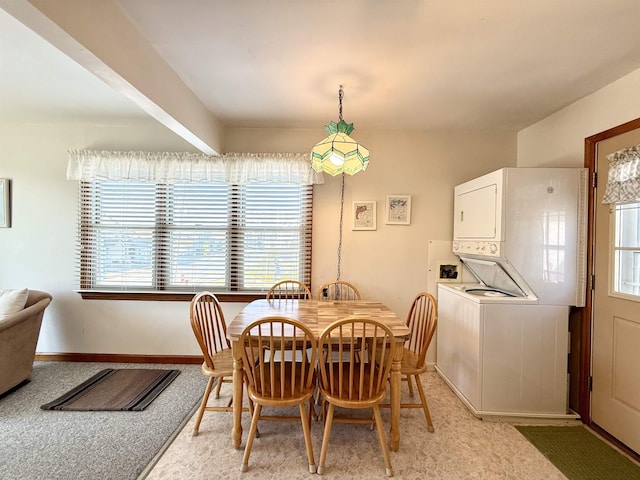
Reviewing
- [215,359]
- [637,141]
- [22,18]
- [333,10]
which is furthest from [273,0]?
[637,141]

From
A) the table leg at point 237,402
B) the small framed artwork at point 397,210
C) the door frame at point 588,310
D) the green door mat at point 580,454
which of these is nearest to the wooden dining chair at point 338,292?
the small framed artwork at point 397,210

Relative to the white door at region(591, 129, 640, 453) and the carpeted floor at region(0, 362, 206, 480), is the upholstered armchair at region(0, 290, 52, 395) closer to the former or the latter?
the carpeted floor at region(0, 362, 206, 480)

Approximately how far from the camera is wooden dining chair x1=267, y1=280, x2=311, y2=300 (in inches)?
112

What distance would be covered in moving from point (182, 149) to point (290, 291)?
187cm

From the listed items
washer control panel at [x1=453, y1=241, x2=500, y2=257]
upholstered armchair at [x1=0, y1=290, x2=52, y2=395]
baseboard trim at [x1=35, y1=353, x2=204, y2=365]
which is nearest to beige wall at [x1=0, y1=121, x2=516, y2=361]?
baseboard trim at [x1=35, y1=353, x2=204, y2=365]

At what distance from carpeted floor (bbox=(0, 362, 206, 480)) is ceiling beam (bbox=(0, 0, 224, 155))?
215 cm

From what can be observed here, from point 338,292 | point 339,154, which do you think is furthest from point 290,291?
point 339,154

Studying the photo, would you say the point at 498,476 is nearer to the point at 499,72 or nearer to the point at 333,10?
the point at 499,72

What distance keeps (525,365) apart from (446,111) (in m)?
2.15

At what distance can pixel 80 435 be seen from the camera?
1.91m

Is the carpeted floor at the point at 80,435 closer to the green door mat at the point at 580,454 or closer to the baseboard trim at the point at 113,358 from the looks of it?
the baseboard trim at the point at 113,358

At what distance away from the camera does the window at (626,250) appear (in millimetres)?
1829

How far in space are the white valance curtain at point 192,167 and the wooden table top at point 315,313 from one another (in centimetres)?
123

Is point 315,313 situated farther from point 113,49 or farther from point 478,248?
point 113,49
